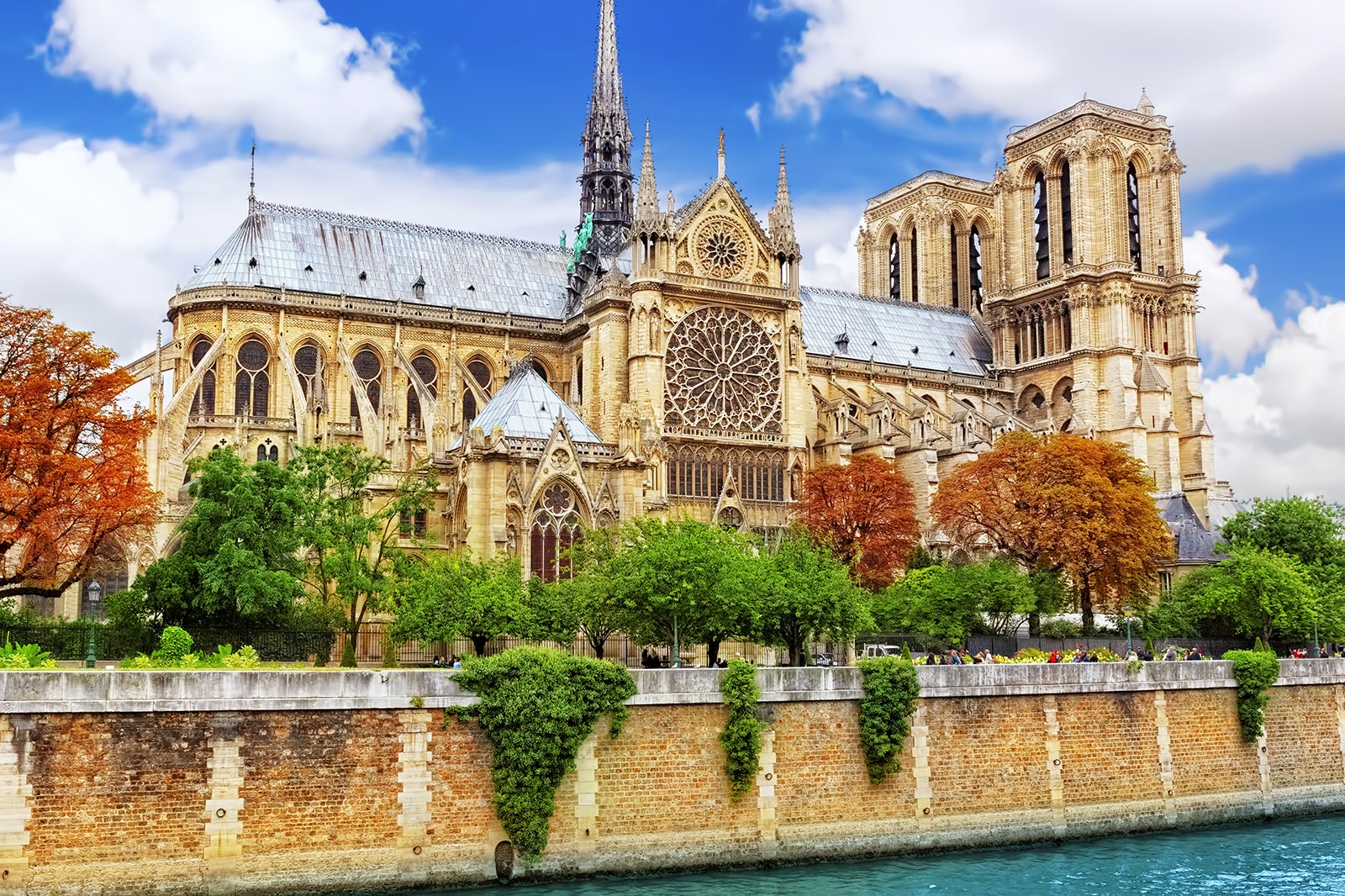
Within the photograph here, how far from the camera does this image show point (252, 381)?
6156 centimetres

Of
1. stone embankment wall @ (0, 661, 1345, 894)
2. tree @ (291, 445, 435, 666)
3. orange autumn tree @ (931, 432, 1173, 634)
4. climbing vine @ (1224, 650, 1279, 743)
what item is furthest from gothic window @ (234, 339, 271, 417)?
climbing vine @ (1224, 650, 1279, 743)

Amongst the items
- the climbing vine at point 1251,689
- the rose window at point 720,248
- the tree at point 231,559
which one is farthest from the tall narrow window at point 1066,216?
the tree at point 231,559

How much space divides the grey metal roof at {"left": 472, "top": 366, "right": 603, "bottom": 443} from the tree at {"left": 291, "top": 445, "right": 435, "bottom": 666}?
360 centimetres

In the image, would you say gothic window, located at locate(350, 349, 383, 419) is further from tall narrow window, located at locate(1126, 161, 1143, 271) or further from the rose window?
tall narrow window, located at locate(1126, 161, 1143, 271)

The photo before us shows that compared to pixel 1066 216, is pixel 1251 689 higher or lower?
lower

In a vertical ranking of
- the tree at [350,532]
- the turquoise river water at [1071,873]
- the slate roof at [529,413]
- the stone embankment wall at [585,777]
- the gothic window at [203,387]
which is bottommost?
the turquoise river water at [1071,873]

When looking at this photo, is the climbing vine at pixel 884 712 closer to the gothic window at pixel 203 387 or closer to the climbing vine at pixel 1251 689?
the climbing vine at pixel 1251 689

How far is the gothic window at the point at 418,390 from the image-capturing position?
63.2m

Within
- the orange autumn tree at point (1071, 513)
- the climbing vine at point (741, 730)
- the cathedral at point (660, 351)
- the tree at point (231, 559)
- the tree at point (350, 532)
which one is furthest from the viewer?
the orange autumn tree at point (1071, 513)

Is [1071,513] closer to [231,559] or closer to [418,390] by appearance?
[418,390]

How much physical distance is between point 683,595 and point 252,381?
32.1 metres

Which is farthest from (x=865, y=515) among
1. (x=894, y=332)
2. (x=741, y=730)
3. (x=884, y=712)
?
(x=741, y=730)

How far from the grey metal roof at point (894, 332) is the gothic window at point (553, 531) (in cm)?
3050

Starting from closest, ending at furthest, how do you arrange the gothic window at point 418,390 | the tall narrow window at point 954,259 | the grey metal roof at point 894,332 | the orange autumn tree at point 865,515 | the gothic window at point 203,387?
the gothic window at point 203,387
the orange autumn tree at point 865,515
the gothic window at point 418,390
the grey metal roof at point 894,332
the tall narrow window at point 954,259
